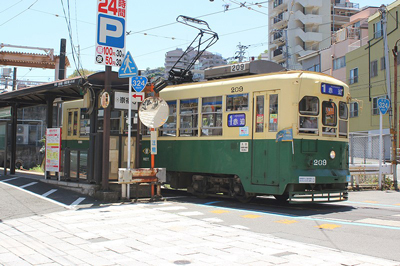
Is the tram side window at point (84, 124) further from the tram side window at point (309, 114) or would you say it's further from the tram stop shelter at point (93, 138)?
the tram side window at point (309, 114)

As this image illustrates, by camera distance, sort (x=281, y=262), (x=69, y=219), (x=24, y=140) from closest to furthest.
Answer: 1. (x=281, y=262)
2. (x=69, y=219)
3. (x=24, y=140)

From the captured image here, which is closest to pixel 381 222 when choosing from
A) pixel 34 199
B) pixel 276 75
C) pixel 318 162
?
pixel 318 162

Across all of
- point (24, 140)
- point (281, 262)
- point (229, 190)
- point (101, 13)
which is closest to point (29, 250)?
point (281, 262)

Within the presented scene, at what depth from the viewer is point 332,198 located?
1088 cm

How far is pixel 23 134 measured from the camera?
26.6 metres

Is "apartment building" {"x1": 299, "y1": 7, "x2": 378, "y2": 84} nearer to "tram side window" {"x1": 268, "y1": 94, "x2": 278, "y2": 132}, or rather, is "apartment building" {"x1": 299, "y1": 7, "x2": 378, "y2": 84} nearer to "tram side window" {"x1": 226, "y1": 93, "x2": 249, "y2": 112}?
"tram side window" {"x1": 226, "y1": 93, "x2": 249, "y2": 112}

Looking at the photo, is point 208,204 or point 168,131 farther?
point 168,131

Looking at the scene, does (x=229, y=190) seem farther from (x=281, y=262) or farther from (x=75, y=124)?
(x=75, y=124)

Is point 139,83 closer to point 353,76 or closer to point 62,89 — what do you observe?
point 62,89

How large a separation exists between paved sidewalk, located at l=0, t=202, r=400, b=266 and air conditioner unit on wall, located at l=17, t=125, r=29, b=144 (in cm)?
1944

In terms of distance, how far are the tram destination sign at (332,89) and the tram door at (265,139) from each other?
1171 millimetres

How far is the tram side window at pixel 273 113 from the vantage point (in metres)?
10.0

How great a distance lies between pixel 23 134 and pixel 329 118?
21.6 m

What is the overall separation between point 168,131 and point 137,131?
3.44 feet
